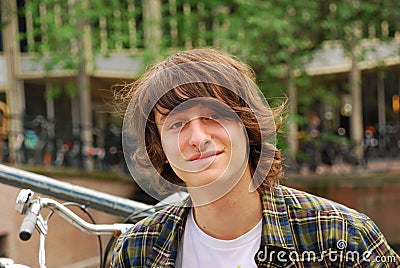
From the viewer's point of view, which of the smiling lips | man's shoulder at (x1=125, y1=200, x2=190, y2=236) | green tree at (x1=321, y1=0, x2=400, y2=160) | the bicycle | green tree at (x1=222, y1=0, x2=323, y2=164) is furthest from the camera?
green tree at (x1=321, y1=0, x2=400, y2=160)

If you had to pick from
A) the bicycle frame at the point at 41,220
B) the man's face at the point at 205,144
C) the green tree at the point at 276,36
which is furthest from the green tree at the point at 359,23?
the man's face at the point at 205,144

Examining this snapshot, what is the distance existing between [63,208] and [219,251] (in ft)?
2.22

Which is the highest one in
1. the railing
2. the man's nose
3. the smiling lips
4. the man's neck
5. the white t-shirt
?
the man's nose

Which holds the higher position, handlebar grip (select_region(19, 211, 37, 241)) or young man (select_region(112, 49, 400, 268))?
young man (select_region(112, 49, 400, 268))

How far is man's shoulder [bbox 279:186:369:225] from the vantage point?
142 centimetres

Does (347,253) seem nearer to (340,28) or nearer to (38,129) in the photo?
(340,28)

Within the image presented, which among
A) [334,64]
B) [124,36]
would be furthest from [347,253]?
[334,64]

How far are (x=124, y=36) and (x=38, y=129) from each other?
8.06ft

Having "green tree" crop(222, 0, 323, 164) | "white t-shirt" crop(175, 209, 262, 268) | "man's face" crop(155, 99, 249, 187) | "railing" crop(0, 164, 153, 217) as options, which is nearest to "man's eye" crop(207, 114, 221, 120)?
"man's face" crop(155, 99, 249, 187)

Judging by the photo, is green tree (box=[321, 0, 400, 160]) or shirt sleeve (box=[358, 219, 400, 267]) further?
green tree (box=[321, 0, 400, 160])

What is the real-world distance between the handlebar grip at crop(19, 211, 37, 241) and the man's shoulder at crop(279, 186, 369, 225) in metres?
0.68

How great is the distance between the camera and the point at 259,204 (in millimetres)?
1464

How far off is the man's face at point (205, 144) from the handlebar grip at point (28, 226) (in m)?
0.48

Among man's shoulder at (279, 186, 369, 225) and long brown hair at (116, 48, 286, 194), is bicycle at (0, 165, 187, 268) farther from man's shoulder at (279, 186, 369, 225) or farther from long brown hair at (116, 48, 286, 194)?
man's shoulder at (279, 186, 369, 225)
